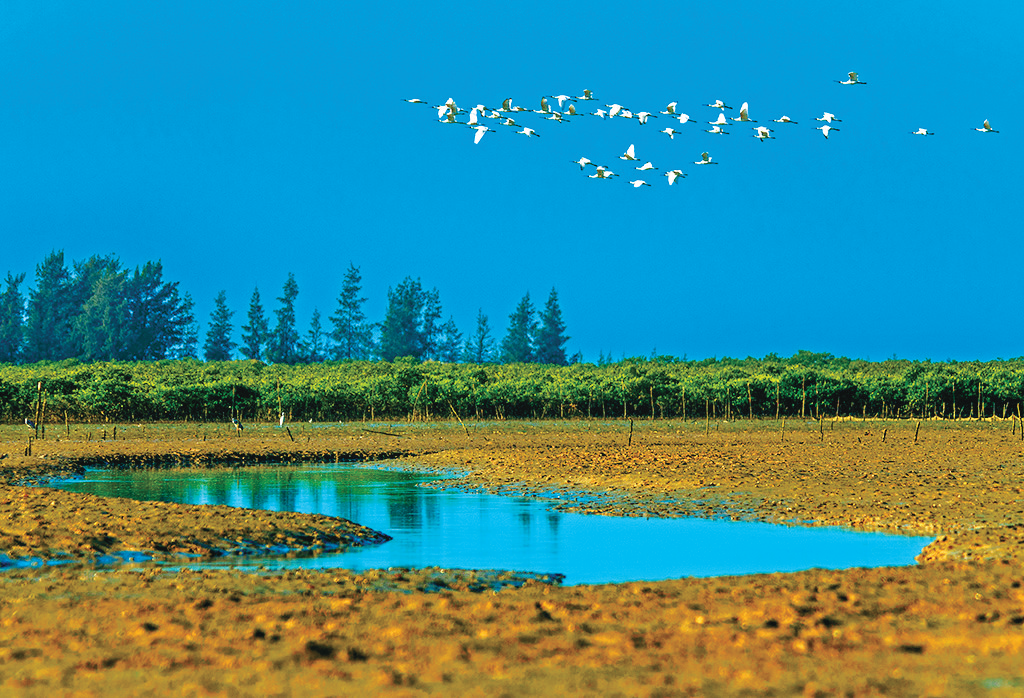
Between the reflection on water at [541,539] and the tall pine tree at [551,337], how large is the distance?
341 ft

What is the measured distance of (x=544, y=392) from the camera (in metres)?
76.2

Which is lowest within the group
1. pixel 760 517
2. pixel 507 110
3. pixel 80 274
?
pixel 760 517

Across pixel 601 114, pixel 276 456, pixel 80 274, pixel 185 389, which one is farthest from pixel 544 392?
pixel 80 274

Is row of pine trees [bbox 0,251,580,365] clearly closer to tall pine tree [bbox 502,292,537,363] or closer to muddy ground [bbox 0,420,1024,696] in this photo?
tall pine tree [bbox 502,292,537,363]

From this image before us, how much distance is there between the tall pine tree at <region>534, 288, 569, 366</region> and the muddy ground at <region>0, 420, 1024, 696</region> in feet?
361

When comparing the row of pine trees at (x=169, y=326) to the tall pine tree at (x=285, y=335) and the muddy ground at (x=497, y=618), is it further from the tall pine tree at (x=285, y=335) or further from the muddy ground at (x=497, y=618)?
the muddy ground at (x=497, y=618)

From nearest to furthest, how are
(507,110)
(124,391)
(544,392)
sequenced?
1. (507,110)
2. (124,391)
3. (544,392)

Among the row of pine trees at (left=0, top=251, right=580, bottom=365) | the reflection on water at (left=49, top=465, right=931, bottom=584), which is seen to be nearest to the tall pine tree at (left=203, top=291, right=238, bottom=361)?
the row of pine trees at (left=0, top=251, right=580, bottom=365)

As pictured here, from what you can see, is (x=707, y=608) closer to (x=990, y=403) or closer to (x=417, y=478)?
(x=417, y=478)

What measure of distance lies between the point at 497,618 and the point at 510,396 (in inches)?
2545

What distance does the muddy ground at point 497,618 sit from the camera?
867cm

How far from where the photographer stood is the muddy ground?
867 cm

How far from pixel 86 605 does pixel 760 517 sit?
15612mm

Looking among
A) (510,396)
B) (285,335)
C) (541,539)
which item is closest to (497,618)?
(541,539)
